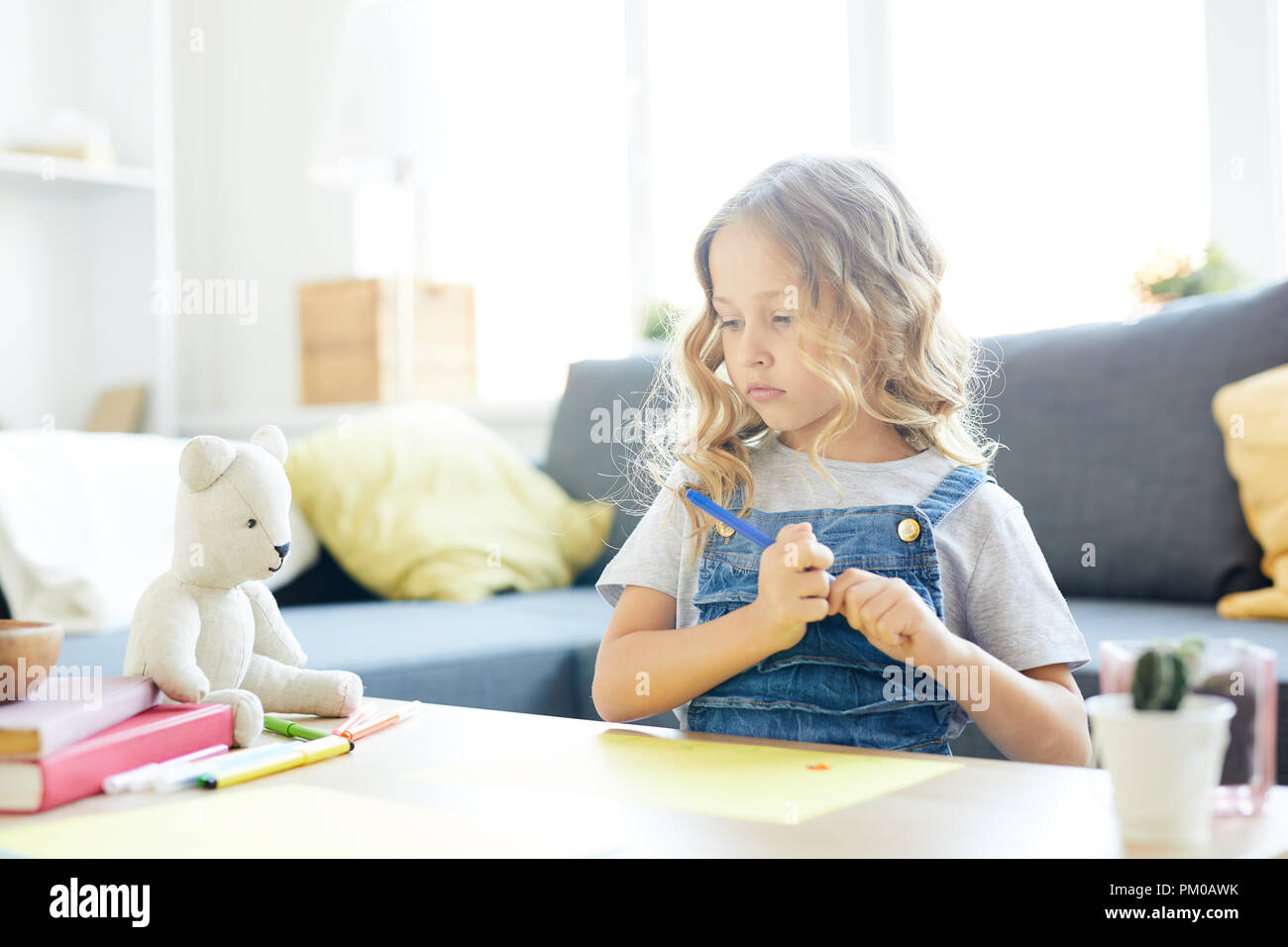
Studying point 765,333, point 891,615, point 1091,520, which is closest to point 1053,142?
point 1091,520

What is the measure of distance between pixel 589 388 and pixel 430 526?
1.47ft

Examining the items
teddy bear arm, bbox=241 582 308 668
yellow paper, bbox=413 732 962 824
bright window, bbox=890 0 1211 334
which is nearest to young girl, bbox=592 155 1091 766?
yellow paper, bbox=413 732 962 824

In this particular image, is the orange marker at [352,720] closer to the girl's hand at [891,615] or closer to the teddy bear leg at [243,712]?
the teddy bear leg at [243,712]

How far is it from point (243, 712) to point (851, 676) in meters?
0.45

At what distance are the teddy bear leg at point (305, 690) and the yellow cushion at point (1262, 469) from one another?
1.13 metres

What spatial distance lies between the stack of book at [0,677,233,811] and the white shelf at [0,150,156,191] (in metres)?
2.97

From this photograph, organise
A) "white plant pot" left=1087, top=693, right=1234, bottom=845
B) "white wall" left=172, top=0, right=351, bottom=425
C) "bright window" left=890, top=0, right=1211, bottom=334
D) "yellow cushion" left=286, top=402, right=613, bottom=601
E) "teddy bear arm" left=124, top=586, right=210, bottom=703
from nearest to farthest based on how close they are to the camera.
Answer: "white plant pot" left=1087, top=693, right=1234, bottom=845 → "teddy bear arm" left=124, top=586, right=210, bottom=703 → "yellow cushion" left=286, top=402, right=613, bottom=601 → "bright window" left=890, top=0, right=1211, bottom=334 → "white wall" left=172, top=0, right=351, bottom=425

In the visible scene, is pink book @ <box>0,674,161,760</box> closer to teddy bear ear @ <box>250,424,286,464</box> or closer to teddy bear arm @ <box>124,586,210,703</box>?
teddy bear arm @ <box>124,586,210,703</box>

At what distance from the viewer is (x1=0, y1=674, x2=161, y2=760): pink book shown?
627 mm

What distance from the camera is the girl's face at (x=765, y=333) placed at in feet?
3.21

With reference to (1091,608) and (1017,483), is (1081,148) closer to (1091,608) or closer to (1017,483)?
(1017,483)
